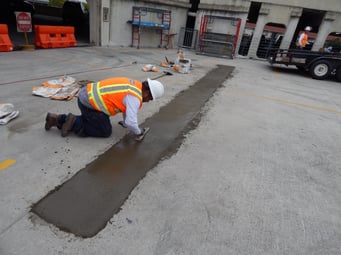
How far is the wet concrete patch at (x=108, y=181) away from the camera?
208 centimetres

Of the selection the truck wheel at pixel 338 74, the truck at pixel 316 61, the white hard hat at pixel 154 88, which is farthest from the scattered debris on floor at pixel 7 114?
the truck wheel at pixel 338 74

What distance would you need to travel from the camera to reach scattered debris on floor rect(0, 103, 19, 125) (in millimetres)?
3520

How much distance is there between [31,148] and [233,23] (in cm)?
1602

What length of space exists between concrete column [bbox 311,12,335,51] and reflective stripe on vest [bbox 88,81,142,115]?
58.2 feet

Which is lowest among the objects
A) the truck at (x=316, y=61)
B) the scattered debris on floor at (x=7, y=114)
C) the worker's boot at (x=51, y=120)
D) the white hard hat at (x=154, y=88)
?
the scattered debris on floor at (x=7, y=114)

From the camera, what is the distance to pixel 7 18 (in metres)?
Answer: 18.5

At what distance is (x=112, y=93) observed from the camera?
2936 millimetres

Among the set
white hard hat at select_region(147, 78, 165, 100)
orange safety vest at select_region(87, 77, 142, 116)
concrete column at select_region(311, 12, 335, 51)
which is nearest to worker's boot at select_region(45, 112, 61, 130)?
orange safety vest at select_region(87, 77, 142, 116)

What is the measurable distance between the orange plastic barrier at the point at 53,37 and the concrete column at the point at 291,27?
1414 cm

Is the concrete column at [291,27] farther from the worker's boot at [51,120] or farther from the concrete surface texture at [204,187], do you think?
the worker's boot at [51,120]

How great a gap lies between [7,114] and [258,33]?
1655 centimetres

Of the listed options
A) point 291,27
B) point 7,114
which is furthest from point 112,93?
point 291,27

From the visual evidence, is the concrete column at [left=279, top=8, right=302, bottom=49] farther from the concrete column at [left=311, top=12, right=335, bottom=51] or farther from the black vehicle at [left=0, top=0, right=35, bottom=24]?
the black vehicle at [left=0, top=0, right=35, bottom=24]

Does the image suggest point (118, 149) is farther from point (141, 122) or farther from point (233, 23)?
point (233, 23)
